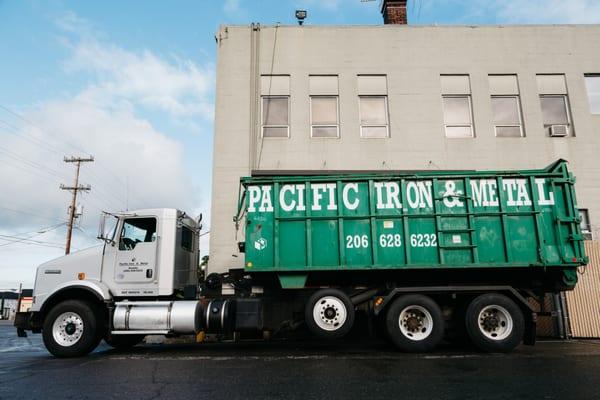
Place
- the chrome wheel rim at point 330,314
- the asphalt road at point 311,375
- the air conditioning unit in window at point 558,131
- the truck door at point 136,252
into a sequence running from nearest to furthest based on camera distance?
the asphalt road at point 311,375, the chrome wheel rim at point 330,314, the truck door at point 136,252, the air conditioning unit in window at point 558,131

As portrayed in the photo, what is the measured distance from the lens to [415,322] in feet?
25.7

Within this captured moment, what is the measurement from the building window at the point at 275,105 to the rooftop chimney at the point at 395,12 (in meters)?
5.06

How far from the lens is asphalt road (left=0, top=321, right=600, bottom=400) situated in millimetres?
4734

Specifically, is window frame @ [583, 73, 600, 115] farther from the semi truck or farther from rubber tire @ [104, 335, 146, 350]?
rubber tire @ [104, 335, 146, 350]

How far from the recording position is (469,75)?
1472 cm

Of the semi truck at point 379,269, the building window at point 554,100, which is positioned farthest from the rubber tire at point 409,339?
the building window at point 554,100

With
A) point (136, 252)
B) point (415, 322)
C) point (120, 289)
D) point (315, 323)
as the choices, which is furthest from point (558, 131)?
point (120, 289)

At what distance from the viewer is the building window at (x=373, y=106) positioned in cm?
1434

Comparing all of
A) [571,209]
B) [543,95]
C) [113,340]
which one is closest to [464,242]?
[571,209]

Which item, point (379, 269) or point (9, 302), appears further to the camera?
point (9, 302)

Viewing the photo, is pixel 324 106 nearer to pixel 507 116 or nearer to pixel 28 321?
pixel 507 116

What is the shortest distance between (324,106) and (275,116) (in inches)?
71.1

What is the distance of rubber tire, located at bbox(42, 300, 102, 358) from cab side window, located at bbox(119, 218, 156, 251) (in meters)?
1.47

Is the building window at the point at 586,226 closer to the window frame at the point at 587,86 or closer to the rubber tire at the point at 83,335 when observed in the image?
the window frame at the point at 587,86
